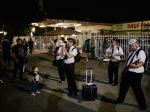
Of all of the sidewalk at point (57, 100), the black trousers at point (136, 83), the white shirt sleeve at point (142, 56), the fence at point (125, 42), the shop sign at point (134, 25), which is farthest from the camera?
the shop sign at point (134, 25)

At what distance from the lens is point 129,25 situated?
22.7 m

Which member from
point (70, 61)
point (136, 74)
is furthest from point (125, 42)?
point (136, 74)

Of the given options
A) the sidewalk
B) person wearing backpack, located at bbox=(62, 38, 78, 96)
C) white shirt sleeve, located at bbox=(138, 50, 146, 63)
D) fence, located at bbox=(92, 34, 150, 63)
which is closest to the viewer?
white shirt sleeve, located at bbox=(138, 50, 146, 63)

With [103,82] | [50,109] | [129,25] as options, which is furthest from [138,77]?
[129,25]

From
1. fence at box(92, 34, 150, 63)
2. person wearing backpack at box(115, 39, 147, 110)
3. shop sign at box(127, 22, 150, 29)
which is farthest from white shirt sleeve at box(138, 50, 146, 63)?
shop sign at box(127, 22, 150, 29)

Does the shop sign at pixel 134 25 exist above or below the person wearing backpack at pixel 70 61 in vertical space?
above

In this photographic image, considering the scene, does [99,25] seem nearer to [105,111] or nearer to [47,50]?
[47,50]

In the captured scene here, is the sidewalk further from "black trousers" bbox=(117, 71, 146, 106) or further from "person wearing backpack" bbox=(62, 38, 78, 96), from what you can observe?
"person wearing backpack" bbox=(62, 38, 78, 96)

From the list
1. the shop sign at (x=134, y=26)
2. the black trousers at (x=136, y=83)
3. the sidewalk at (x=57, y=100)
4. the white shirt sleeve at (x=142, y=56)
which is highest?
the shop sign at (x=134, y=26)

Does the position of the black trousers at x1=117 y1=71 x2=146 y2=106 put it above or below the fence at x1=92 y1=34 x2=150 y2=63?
below

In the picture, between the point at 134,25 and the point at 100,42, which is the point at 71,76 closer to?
the point at 100,42

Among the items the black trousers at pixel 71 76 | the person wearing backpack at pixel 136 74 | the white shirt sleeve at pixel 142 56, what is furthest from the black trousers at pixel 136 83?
the black trousers at pixel 71 76

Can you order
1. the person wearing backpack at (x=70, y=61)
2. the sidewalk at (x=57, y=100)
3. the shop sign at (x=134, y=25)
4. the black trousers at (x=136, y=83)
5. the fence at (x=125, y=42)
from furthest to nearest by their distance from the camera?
the shop sign at (x=134, y=25) < the fence at (x=125, y=42) < the person wearing backpack at (x=70, y=61) < the sidewalk at (x=57, y=100) < the black trousers at (x=136, y=83)

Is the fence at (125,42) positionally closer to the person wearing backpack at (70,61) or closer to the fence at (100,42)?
the fence at (100,42)
